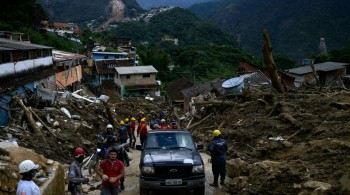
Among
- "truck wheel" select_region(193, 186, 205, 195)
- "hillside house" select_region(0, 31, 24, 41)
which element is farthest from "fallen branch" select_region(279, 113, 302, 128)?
"hillside house" select_region(0, 31, 24, 41)

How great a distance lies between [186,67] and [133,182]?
237 ft

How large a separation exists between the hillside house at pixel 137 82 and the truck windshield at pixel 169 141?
1857 inches

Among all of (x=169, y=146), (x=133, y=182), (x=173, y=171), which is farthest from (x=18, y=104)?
(x=173, y=171)

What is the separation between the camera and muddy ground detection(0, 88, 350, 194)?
947 centimetres

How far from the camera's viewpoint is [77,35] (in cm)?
9312

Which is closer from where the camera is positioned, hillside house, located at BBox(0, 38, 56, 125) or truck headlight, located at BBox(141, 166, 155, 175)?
truck headlight, located at BBox(141, 166, 155, 175)

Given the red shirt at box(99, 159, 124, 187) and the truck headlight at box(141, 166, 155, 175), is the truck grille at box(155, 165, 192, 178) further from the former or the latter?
the red shirt at box(99, 159, 124, 187)

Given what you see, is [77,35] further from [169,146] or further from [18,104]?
[169,146]

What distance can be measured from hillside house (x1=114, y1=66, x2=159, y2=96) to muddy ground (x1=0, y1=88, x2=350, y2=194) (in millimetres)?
31736

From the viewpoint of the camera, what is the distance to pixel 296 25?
102 meters

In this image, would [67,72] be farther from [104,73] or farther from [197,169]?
[197,169]

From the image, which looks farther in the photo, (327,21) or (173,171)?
(327,21)

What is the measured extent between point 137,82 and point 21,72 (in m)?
34.6

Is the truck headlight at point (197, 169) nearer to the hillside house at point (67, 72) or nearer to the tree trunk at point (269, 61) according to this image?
the tree trunk at point (269, 61)
